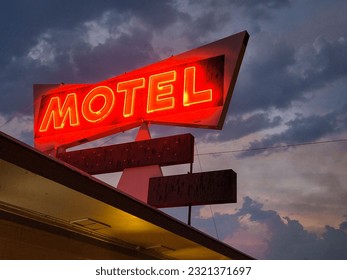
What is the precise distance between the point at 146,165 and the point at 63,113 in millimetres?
5056

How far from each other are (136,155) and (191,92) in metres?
2.66

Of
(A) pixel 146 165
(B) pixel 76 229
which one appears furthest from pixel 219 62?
→ (B) pixel 76 229

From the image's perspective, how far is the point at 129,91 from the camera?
16.5 m

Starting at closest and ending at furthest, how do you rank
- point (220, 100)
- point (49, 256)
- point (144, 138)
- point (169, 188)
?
point (49, 256)
point (169, 188)
point (220, 100)
point (144, 138)

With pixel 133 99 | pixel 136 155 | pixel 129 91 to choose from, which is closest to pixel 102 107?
pixel 129 91

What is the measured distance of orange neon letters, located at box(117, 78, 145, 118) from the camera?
16094 millimetres

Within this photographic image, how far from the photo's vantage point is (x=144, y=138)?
49.8 ft

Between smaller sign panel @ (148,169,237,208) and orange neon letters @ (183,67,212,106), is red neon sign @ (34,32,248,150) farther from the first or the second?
smaller sign panel @ (148,169,237,208)

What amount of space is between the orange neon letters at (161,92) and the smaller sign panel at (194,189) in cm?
280

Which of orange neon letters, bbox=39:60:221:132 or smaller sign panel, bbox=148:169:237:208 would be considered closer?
smaller sign panel, bbox=148:169:237:208

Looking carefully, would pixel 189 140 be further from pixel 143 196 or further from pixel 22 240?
pixel 22 240

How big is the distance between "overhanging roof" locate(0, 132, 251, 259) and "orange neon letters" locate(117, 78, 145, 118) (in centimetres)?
700

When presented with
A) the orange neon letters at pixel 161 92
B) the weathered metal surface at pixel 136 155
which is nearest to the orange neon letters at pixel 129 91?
the orange neon letters at pixel 161 92

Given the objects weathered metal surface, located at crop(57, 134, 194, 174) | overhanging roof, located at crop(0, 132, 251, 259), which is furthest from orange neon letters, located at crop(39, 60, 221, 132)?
overhanging roof, located at crop(0, 132, 251, 259)
